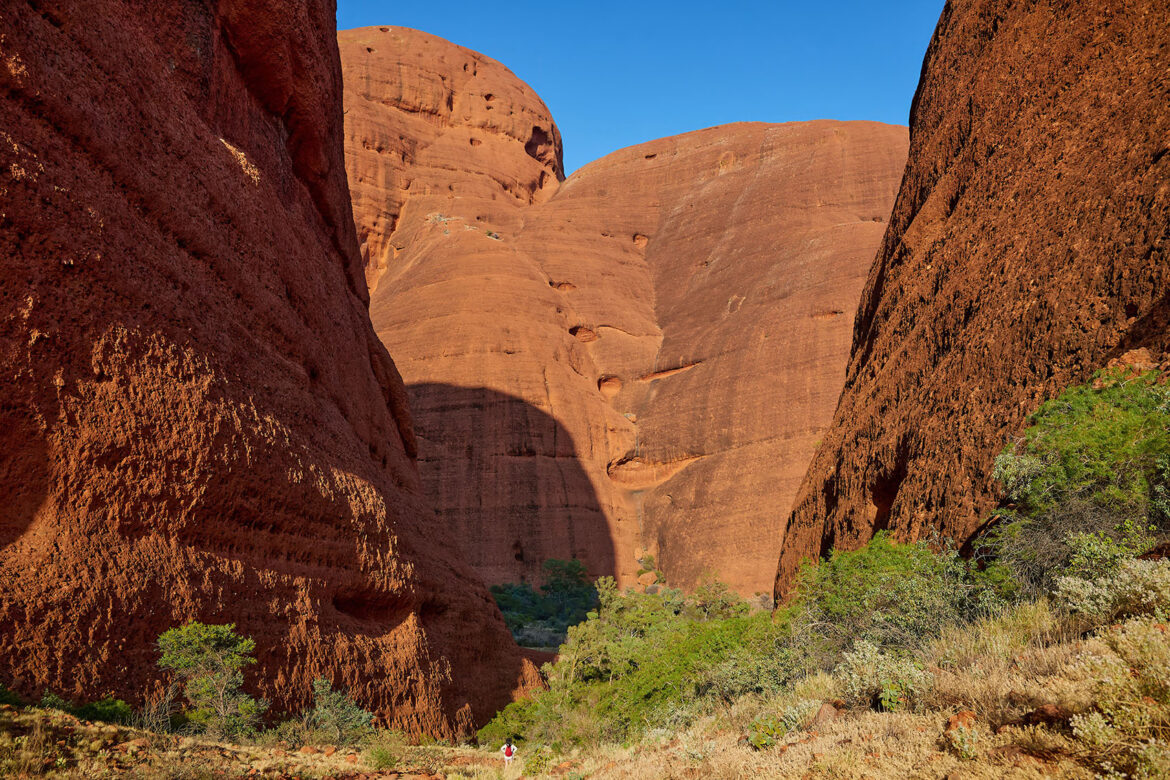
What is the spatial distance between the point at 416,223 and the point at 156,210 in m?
55.0

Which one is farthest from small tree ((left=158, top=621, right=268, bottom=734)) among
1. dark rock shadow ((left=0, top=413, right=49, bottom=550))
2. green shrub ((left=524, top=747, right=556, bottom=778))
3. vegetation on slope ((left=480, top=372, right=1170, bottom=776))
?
vegetation on slope ((left=480, top=372, right=1170, bottom=776))

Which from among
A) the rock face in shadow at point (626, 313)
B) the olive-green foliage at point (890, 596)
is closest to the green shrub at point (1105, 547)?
the olive-green foliage at point (890, 596)

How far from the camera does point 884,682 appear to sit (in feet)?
20.2

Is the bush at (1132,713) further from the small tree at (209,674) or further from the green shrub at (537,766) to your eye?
the small tree at (209,674)

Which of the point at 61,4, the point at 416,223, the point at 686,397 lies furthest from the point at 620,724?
the point at 416,223

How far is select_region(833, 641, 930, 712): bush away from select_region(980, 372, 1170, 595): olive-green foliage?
1.94 meters

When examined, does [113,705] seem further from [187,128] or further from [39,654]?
[187,128]

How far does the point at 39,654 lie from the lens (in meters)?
7.68

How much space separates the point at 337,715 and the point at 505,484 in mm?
32925

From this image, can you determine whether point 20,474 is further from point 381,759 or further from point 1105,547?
point 1105,547

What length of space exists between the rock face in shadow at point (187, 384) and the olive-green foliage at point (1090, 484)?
9.79 metres

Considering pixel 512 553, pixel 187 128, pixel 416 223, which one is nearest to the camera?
pixel 187 128

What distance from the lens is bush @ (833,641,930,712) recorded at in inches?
235

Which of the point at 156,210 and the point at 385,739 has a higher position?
the point at 156,210
